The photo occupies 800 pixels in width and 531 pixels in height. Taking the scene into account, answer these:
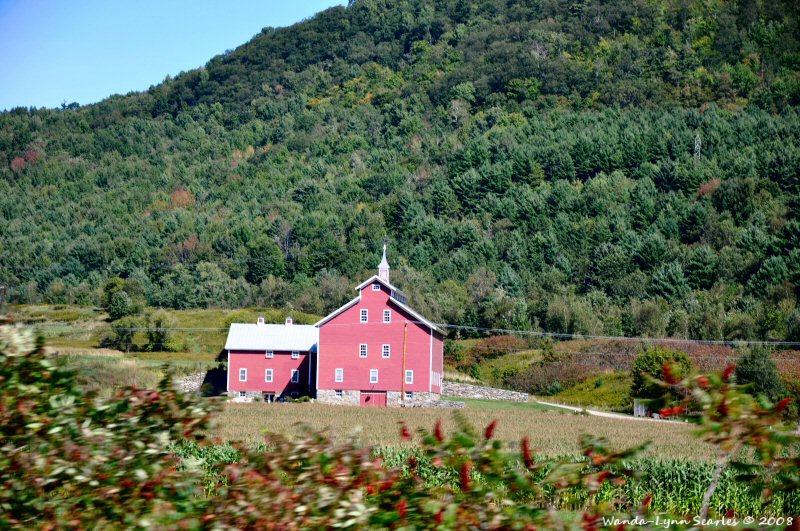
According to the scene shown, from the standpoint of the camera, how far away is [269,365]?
185ft

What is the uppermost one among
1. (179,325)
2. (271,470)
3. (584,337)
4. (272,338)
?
(179,325)

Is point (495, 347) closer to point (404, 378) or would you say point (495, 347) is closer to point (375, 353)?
point (375, 353)

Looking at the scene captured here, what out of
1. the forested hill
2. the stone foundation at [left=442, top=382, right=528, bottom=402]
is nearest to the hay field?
the stone foundation at [left=442, top=382, right=528, bottom=402]

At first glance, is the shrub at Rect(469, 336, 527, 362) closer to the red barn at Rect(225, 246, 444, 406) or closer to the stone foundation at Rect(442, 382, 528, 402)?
the stone foundation at Rect(442, 382, 528, 402)

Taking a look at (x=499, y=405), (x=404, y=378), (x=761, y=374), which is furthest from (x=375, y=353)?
(x=761, y=374)

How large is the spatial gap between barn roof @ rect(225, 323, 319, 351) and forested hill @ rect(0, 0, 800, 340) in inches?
890

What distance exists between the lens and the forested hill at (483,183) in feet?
289

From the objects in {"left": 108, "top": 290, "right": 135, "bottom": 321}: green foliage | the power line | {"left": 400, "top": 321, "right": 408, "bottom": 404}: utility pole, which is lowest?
{"left": 400, "top": 321, "right": 408, "bottom": 404}: utility pole

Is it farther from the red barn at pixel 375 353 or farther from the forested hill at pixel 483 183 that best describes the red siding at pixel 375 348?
the forested hill at pixel 483 183

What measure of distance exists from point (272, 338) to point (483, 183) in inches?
3023

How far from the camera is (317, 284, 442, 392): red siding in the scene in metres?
52.8

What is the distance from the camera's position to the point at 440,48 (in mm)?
199125

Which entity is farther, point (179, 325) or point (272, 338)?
point (179, 325)

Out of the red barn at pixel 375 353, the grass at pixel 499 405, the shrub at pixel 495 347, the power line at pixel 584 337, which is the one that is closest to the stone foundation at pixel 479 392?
the grass at pixel 499 405
